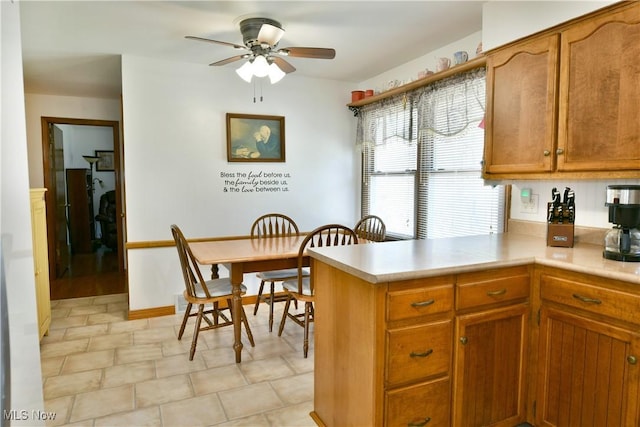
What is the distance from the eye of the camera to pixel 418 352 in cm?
165

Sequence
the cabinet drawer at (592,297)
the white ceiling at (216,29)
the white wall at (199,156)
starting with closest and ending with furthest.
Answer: the cabinet drawer at (592,297), the white ceiling at (216,29), the white wall at (199,156)

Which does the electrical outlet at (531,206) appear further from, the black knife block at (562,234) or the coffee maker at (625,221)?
the coffee maker at (625,221)

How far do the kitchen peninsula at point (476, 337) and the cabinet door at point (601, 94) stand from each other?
497 mm

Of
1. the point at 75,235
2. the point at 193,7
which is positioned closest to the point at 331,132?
the point at 193,7

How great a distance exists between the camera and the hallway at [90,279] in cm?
465

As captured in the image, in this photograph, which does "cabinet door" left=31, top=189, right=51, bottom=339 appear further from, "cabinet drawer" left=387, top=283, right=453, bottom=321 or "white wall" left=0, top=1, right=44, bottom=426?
"cabinet drawer" left=387, top=283, right=453, bottom=321

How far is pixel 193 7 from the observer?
2537 mm

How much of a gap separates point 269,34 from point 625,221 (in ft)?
7.45

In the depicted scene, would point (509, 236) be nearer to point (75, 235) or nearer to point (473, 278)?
point (473, 278)

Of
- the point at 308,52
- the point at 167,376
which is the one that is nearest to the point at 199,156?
the point at 308,52

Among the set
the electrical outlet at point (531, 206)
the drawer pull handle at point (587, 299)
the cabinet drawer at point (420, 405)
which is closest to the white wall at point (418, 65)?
the electrical outlet at point (531, 206)

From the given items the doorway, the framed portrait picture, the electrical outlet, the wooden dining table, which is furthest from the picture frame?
the electrical outlet

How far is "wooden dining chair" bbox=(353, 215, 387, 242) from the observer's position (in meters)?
3.44

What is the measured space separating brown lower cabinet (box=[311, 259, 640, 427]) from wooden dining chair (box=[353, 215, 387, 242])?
1509 millimetres
